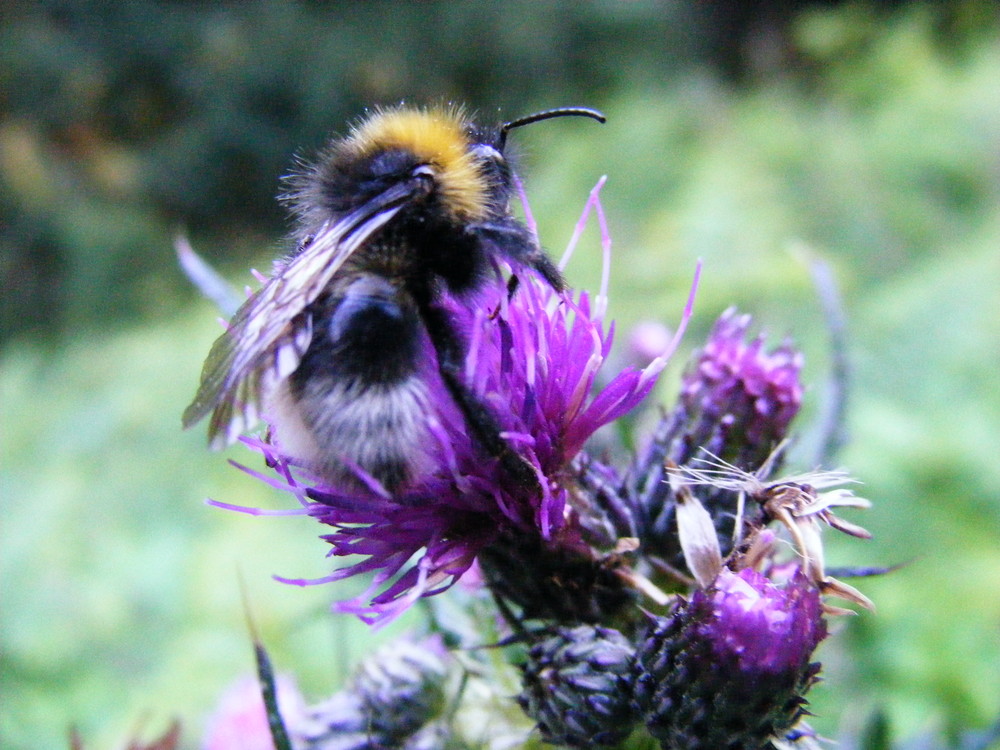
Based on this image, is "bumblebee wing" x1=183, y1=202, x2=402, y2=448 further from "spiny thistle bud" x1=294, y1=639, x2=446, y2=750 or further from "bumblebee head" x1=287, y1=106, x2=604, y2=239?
"spiny thistle bud" x1=294, y1=639, x2=446, y2=750

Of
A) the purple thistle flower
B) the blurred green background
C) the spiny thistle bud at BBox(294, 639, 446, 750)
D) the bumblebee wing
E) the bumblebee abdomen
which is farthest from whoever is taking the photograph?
the blurred green background

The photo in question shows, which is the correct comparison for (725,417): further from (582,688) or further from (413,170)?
(413,170)

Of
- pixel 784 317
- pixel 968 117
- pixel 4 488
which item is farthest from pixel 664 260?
pixel 4 488

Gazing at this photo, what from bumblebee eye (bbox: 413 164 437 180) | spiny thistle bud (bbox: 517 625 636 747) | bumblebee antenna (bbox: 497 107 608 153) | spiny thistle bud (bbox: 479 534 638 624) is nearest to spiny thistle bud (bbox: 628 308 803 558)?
spiny thistle bud (bbox: 479 534 638 624)

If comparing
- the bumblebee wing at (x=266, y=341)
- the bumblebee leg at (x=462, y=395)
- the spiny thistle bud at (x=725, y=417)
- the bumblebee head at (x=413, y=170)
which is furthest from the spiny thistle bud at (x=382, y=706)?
the bumblebee head at (x=413, y=170)

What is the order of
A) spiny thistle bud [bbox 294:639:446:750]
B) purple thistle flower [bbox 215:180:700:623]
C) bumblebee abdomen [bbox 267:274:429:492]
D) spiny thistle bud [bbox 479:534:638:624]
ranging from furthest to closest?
spiny thistle bud [bbox 294:639:446:750], spiny thistle bud [bbox 479:534:638:624], purple thistle flower [bbox 215:180:700:623], bumblebee abdomen [bbox 267:274:429:492]

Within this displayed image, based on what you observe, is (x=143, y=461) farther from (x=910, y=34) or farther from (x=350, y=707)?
(x=910, y=34)
